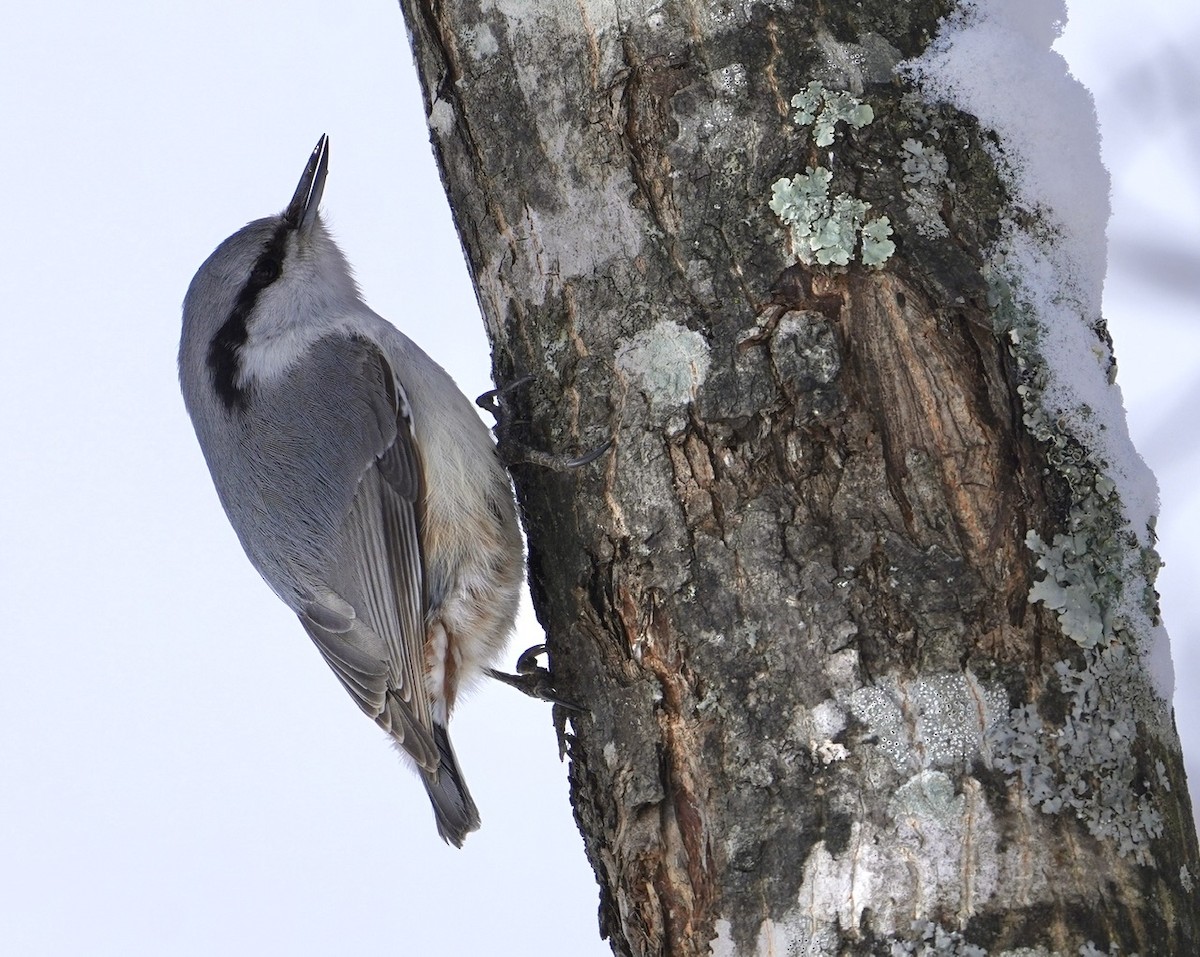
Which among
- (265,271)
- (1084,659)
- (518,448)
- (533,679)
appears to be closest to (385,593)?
(533,679)

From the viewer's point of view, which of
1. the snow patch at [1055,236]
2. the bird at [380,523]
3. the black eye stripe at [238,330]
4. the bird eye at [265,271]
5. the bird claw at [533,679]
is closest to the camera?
the snow patch at [1055,236]

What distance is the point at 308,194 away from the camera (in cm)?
288

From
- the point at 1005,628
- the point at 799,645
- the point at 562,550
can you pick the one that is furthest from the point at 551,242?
the point at 1005,628

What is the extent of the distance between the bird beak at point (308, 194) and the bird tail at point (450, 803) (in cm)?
134

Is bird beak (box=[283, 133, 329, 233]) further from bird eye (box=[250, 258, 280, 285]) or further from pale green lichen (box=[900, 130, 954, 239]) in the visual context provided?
pale green lichen (box=[900, 130, 954, 239])

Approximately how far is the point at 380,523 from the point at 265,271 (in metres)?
0.77

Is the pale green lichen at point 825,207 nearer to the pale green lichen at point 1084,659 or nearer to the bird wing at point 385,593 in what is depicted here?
the pale green lichen at point 1084,659

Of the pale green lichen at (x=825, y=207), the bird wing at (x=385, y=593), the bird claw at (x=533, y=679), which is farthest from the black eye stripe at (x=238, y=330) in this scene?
the pale green lichen at (x=825, y=207)

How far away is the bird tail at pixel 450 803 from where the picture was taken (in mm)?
2506

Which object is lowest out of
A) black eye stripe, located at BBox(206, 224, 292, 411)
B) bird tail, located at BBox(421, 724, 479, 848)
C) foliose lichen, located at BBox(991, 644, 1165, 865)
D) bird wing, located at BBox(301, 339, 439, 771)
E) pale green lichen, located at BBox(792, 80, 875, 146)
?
foliose lichen, located at BBox(991, 644, 1165, 865)

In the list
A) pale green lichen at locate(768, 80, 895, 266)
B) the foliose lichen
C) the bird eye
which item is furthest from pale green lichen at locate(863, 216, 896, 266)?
the bird eye

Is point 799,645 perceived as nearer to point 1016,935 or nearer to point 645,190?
point 1016,935

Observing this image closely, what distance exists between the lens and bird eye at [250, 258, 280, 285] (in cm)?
277

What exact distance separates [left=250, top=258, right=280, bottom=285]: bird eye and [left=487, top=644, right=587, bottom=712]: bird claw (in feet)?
3.63
